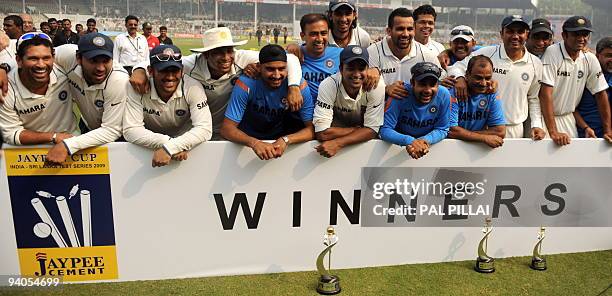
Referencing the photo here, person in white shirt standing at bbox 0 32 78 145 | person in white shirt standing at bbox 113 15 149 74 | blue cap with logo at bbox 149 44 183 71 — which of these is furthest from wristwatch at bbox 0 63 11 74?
person in white shirt standing at bbox 113 15 149 74

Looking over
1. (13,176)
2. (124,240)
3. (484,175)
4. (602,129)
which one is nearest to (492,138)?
(484,175)

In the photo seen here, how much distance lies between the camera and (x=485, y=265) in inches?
162

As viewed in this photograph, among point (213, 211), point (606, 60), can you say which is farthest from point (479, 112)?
point (213, 211)

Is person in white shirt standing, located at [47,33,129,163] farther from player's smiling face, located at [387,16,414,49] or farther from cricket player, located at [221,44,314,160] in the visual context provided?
player's smiling face, located at [387,16,414,49]

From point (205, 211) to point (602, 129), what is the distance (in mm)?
3710

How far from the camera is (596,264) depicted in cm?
428

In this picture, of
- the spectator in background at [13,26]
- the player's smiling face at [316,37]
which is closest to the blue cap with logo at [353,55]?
the player's smiling face at [316,37]

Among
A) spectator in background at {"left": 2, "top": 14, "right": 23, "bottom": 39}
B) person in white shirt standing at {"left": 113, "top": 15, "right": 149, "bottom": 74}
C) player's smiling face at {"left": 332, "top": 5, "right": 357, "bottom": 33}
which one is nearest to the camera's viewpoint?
player's smiling face at {"left": 332, "top": 5, "right": 357, "bottom": 33}

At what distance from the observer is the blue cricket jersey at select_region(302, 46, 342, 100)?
453cm

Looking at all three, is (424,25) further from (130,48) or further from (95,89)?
(130,48)

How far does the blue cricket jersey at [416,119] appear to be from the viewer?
3.99m

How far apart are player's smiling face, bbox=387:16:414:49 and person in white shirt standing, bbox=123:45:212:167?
1818 mm

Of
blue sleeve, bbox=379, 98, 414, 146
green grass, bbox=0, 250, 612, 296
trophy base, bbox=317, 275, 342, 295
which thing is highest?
blue sleeve, bbox=379, 98, 414, 146

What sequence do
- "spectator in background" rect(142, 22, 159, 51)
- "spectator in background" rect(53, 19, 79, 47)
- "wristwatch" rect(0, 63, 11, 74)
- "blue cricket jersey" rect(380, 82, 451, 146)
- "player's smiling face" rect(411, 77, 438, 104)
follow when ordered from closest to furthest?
"wristwatch" rect(0, 63, 11, 74)
"player's smiling face" rect(411, 77, 438, 104)
"blue cricket jersey" rect(380, 82, 451, 146)
"spectator in background" rect(53, 19, 79, 47)
"spectator in background" rect(142, 22, 159, 51)
